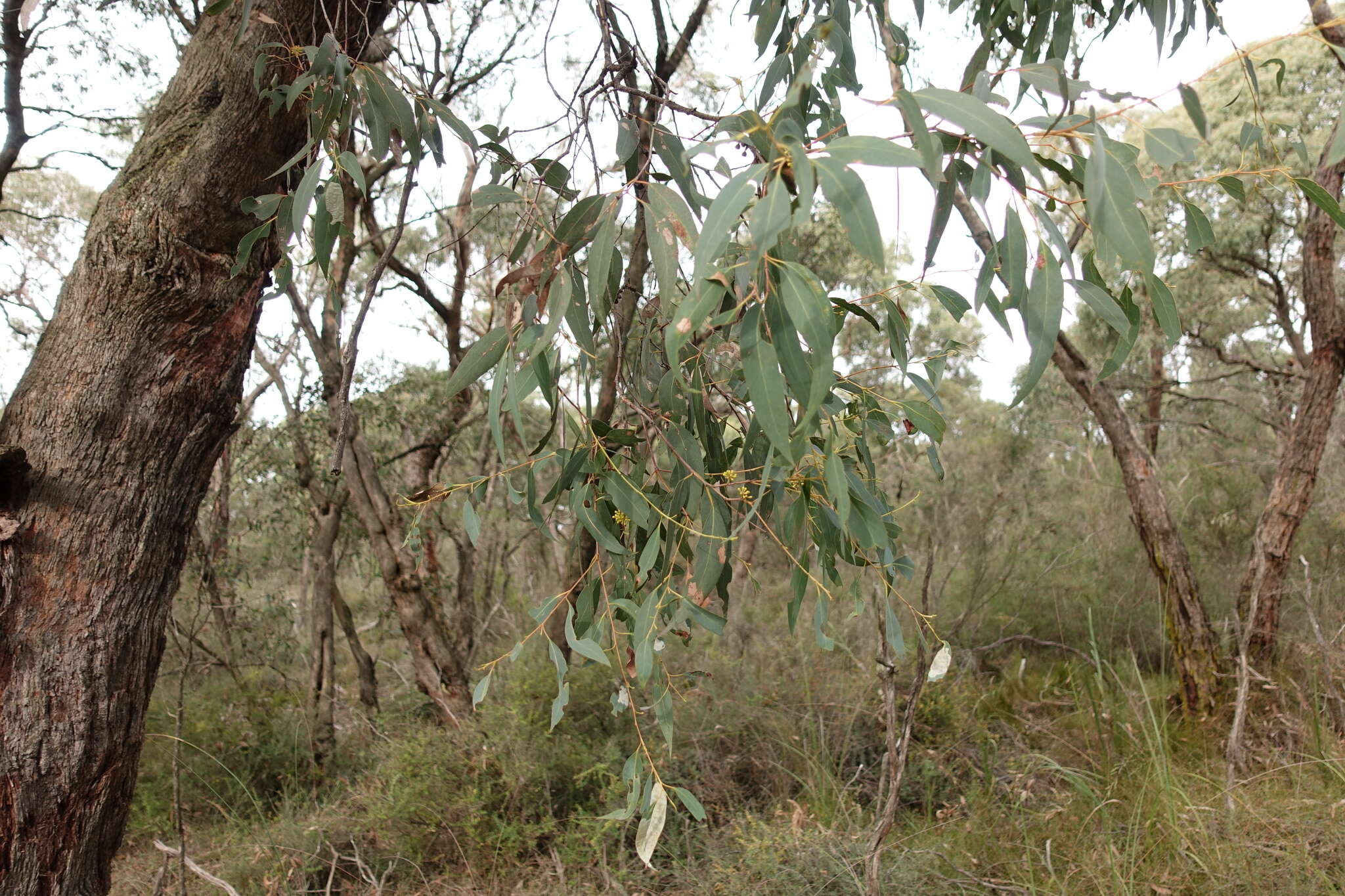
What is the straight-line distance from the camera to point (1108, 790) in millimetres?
2496

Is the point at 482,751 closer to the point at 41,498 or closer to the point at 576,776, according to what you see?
the point at 576,776

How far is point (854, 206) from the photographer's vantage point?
650 mm

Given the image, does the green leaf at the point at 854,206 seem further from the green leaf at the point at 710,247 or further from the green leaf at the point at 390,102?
the green leaf at the point at 390,102

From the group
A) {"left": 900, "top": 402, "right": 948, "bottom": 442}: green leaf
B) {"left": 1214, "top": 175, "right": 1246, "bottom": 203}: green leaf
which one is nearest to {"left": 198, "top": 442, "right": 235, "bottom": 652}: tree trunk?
{"left": 900, "top": 402, "right": 948, "bottom": 442}: green leaf

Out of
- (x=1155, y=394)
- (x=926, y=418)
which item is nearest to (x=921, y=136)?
(x=926, y=418)

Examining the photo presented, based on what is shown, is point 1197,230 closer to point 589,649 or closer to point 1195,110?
point 1195,110

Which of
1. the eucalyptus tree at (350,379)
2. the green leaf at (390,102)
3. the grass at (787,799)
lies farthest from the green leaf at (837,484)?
the grass at (787,799)

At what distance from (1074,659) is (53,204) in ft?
37.2

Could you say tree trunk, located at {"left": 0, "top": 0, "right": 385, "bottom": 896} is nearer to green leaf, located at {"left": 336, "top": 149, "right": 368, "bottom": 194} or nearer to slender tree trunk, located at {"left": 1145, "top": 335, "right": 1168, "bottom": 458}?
green leaf, located at {"left": 336, "top": 149, "right": 368, "bottom": 194}

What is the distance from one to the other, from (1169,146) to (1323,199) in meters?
0.27

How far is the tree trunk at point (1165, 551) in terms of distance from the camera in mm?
3512

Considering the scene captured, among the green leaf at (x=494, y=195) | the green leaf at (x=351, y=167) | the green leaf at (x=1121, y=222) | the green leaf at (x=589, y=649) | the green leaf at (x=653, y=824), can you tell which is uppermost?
the green leaf at (x=351, y=167)

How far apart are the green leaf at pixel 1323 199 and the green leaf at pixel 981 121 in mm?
354

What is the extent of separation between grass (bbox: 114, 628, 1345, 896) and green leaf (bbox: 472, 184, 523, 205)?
1.79m
